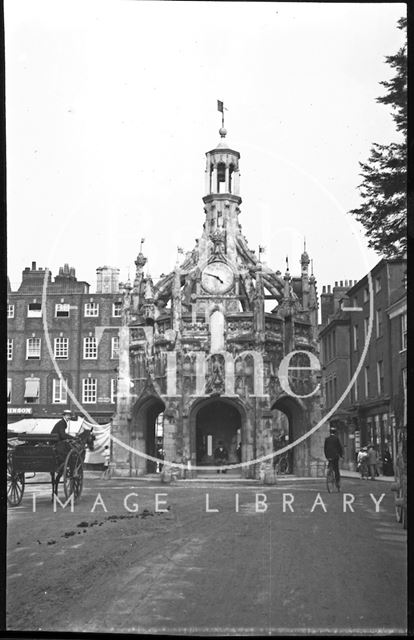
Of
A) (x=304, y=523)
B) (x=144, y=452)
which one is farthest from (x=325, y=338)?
(x=144, y=452)

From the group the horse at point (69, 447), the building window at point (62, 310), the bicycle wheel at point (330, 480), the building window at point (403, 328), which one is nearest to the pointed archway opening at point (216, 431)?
the bicycle wheel at point (330, 480)

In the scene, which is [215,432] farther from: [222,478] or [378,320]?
[378,320]

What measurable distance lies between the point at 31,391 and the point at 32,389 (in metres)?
0.12

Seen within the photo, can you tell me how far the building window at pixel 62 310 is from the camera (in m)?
11.9

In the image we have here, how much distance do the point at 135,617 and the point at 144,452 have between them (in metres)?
5.21

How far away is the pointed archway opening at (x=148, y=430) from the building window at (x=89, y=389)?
0.90 m

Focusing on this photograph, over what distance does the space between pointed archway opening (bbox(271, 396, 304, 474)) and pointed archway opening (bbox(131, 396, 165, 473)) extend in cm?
205

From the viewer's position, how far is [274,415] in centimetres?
1227

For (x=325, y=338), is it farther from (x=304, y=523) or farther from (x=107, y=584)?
(x=107, y=584)

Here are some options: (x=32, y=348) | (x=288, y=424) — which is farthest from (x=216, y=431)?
(x=32, y=348)

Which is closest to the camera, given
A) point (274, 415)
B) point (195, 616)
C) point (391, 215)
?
point (195, 616)

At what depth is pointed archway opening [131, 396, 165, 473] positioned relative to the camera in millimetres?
12795

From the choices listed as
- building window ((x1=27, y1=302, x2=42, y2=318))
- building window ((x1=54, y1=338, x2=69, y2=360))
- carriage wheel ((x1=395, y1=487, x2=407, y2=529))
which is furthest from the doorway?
building window ((x1=27, y1=302, x2=42, y2=318))

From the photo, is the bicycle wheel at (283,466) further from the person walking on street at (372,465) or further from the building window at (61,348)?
the building window at (61,348)
